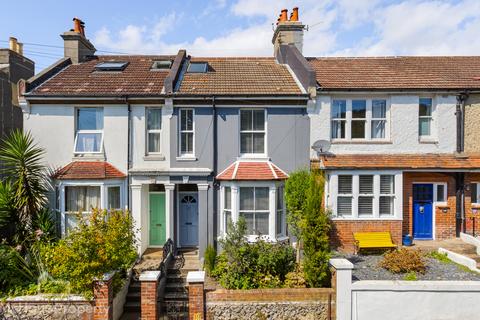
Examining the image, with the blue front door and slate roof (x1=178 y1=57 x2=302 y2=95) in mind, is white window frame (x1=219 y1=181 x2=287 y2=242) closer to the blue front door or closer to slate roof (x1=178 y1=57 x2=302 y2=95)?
slate roof (x1=178 y1=57 x2=302 y2=95)

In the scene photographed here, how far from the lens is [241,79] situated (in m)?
13.1

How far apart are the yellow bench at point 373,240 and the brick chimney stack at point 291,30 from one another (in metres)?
9.24

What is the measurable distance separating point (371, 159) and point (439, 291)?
5151mm

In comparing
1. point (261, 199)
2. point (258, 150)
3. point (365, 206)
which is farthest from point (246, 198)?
point (365, 206)

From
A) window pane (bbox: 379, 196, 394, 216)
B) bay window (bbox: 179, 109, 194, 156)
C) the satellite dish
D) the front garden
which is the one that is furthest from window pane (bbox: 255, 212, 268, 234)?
window pane (bbox: 379, 196, 394, 216)

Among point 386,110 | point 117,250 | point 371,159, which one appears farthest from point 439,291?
point 117,250

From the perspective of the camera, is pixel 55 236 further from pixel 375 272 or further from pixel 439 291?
pixel 439 291

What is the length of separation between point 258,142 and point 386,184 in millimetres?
5338

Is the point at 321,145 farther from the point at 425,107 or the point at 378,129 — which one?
the point at 425,107

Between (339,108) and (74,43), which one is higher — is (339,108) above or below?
below

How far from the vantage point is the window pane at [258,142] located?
11.9 meters

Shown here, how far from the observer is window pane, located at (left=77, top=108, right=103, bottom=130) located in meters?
12.0

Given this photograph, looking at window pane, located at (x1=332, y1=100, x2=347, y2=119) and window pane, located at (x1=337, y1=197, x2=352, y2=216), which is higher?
window pane, located at (x1=332, y1=100, x2=347, y2=119)

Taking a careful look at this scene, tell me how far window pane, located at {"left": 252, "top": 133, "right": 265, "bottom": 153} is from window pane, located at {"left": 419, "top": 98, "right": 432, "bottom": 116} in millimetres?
6753
